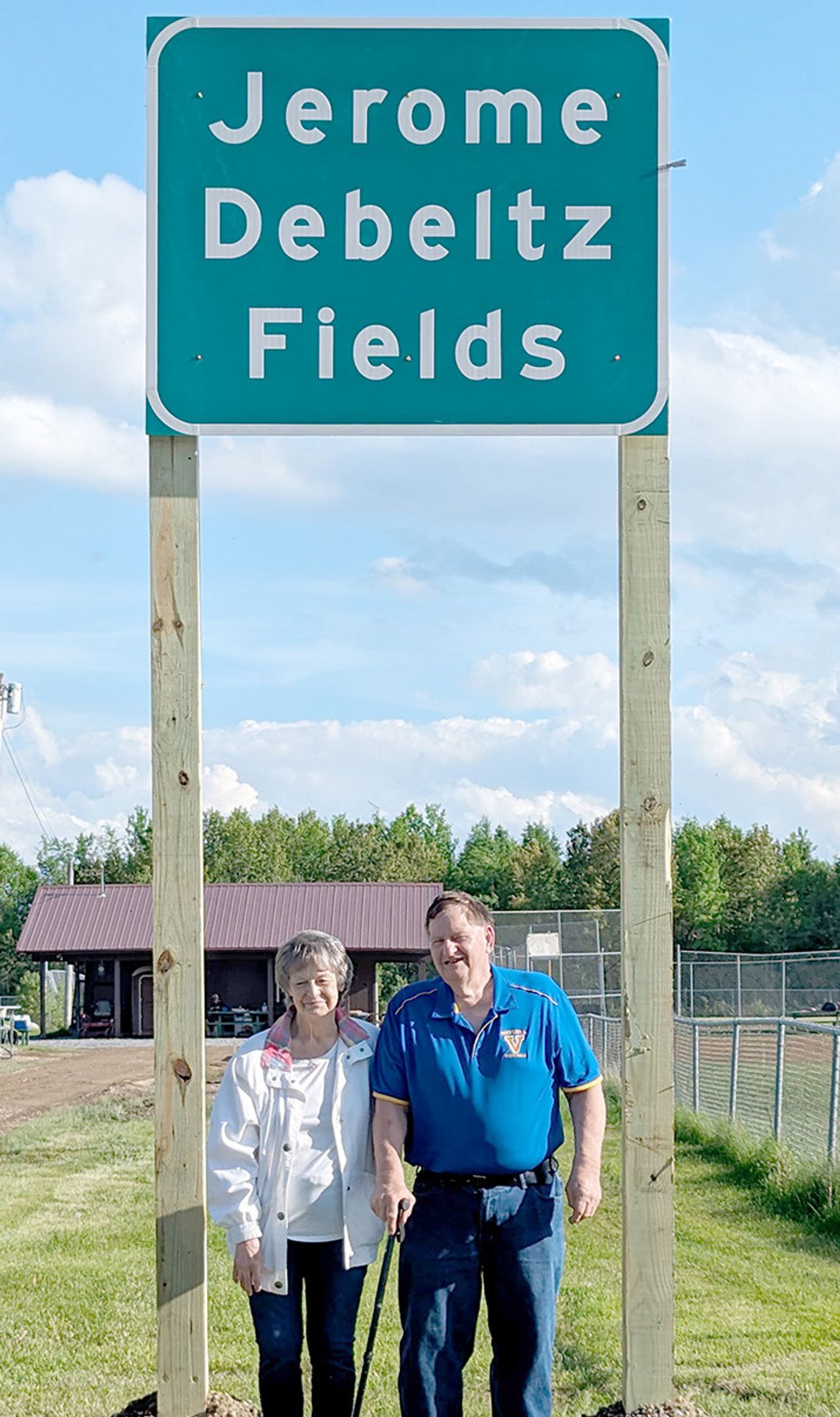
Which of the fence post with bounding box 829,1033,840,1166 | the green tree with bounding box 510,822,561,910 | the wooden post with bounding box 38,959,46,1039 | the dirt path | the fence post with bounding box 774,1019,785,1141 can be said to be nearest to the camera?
the fence post with bounding box 829,1033,840,1166

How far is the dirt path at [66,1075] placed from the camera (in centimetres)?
2061

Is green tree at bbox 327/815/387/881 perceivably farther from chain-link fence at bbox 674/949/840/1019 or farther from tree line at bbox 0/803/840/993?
chain-link fence at bbox 674/949/840/1019

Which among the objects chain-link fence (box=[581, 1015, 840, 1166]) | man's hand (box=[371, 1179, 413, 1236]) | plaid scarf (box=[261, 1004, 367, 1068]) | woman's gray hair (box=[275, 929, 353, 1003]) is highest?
woman's gray hair (box=[275, 929, 353, 1003])

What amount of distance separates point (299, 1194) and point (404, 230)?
2.70m

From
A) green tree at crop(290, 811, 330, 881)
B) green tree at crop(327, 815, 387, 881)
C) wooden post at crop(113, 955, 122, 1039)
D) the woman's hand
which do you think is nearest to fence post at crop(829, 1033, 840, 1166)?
the woman's hand

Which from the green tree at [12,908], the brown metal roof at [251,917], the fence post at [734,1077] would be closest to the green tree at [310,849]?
the green tree at [12,908]

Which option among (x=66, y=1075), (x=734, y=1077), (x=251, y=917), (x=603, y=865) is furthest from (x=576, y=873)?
(x=734, y=1077)

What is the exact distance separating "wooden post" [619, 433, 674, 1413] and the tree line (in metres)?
54.3

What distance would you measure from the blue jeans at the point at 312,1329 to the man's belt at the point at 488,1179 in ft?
1.09

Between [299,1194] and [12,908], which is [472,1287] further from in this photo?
[12,908]

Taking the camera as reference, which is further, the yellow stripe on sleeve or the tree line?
the tree line

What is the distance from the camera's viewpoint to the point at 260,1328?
4422mm

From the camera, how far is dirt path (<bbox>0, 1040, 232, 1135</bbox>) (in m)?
20.6

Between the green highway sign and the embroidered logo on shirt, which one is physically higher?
the green highway sign
